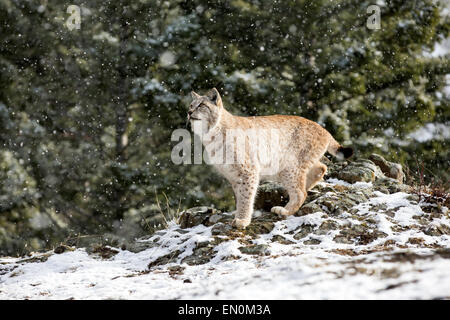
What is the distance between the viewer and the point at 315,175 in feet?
19.7

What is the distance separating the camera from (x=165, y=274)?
158 inches

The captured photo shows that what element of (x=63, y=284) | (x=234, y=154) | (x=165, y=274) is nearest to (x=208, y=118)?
(x=234, y=154)

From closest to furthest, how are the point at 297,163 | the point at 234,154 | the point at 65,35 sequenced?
the point at 234,154
the point at 297,163
the point at 65,35

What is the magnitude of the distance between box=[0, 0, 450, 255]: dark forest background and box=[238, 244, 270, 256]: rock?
5396 mm

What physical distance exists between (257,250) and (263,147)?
5.19 feet

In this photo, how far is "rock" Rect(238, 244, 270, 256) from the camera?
4.33 meters

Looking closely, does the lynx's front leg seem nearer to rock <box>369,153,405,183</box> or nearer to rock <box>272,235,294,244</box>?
rock <box>272,235,294,244</box>

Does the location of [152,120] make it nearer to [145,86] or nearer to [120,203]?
[145,86]

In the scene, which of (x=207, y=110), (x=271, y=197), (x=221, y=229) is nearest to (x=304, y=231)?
(x=221, y=229)

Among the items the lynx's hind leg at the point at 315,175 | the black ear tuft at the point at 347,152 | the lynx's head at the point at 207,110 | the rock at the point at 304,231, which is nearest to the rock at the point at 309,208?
the rock at the point at 304,231

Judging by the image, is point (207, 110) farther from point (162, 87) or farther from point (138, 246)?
point (162, 87)

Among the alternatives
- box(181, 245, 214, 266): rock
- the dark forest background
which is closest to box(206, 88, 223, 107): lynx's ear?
box(181, 245, 214, 266): rock

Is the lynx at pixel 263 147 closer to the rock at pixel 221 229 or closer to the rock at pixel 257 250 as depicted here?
the rock at pixel 221 229

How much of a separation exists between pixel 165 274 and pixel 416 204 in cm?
323
